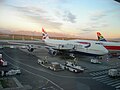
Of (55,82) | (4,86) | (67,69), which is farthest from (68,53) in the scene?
(4,86)

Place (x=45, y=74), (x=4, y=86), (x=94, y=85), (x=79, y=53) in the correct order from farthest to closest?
(x=79, y=53) → (x=45, y=74) → (x=94, y=85) → (x=4, y=86)

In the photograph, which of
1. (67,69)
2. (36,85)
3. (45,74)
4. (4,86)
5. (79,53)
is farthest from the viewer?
(79,53)

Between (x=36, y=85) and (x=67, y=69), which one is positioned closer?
(x=36, y=85)

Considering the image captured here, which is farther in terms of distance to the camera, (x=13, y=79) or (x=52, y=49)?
(x=52, y=49)

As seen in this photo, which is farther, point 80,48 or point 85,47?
point 80,48

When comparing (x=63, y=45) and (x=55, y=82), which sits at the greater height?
(x=63, y=45)

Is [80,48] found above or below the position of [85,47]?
below

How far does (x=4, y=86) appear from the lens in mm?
8359

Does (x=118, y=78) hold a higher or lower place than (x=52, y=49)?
lower

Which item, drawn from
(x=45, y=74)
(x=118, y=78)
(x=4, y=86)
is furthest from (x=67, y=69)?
(x=4, y=86)

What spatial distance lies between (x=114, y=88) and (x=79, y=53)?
415 inches

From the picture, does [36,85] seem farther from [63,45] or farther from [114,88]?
[63,45]

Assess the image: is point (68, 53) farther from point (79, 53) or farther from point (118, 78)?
point (118, 78)

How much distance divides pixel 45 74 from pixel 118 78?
4671 millimetres
